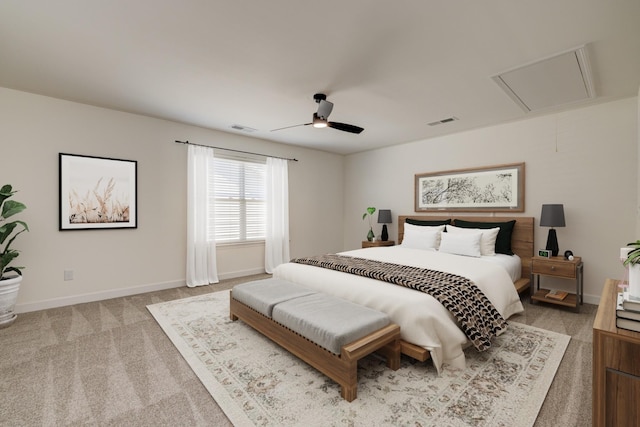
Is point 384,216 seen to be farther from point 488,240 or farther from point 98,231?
point 98,231

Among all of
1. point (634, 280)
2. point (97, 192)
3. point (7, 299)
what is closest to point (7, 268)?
point (7, 299)

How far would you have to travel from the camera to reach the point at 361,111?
3818 mm

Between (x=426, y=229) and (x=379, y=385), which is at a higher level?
(x=426, y=229)

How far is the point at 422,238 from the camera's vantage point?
4.46m

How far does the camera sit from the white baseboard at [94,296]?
339cm

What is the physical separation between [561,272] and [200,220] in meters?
4.95

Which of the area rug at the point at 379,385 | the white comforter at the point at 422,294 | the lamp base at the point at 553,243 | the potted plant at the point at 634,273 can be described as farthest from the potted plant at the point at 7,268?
the lamp base at the point at 553,243

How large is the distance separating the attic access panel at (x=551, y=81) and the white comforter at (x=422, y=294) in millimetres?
1925

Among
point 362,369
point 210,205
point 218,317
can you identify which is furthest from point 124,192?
point 362,369

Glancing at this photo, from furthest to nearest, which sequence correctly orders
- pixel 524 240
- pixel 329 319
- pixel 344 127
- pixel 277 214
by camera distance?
pixel 277 214
pixel 524 240
pixel 344 127
pixel 329 319

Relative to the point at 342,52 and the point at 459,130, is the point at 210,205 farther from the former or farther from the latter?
the point at 459,130

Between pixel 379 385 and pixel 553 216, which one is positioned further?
pixel 553 216

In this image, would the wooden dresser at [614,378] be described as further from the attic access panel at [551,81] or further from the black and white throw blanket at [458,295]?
the attic access panel at [551,81]

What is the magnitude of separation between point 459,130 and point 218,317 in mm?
4449
